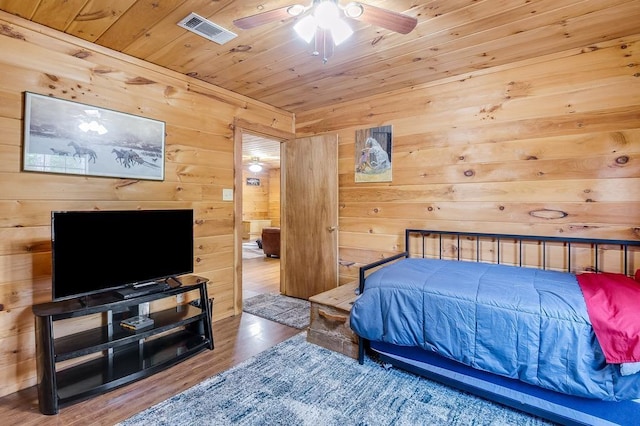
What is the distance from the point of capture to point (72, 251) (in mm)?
2000

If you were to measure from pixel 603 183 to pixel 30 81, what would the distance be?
398 centimetres

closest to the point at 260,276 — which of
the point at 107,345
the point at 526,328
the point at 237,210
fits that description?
the point at 237,210

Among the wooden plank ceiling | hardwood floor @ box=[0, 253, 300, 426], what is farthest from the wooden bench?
the wooden plank ceiling

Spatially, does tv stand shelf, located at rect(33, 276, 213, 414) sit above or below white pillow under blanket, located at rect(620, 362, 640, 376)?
below

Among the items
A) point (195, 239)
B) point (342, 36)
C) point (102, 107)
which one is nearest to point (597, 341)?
point (342, 36)

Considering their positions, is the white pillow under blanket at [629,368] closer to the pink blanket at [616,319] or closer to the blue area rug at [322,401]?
the pink blanket at [616,319]

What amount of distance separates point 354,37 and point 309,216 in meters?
2.13

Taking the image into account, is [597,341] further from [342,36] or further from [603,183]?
[342,36]

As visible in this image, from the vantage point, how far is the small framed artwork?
3412mm

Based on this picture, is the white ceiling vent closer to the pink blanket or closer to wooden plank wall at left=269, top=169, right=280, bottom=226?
the pink blanket

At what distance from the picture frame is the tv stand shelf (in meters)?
0.91

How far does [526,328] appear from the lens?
1681mm

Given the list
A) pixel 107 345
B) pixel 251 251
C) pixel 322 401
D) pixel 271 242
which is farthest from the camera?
pixel 251 251

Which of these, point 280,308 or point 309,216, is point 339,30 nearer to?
point 309,216
